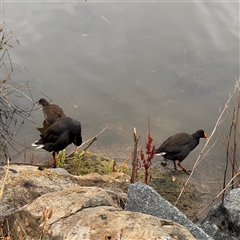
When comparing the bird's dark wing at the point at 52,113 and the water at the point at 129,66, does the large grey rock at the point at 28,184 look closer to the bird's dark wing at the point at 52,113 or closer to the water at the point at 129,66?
the water at the point at 129,66

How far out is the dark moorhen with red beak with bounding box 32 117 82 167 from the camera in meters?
6.94

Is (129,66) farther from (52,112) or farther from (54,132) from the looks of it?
(54,132)

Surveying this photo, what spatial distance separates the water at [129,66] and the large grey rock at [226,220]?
8.07ft

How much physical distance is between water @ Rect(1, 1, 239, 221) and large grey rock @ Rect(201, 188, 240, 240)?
8.07 feet

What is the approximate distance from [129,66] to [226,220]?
220 inches

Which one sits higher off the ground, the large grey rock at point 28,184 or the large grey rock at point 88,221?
the large grey rock at point 88,221

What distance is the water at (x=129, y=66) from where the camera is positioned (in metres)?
8.14

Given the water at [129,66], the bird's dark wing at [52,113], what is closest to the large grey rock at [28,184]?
the water at [129,66]

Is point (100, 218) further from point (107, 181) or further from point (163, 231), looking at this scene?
point (107, 181)

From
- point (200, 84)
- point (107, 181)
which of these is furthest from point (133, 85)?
point (107, 181)

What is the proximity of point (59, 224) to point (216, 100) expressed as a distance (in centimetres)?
655

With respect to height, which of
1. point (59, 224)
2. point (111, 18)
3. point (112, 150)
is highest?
point (111, 18)

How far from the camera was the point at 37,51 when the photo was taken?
31.5ft

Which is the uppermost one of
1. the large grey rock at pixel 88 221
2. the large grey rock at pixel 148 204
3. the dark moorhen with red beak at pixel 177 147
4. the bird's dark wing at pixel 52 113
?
the large grey rock at pixel 88 221
